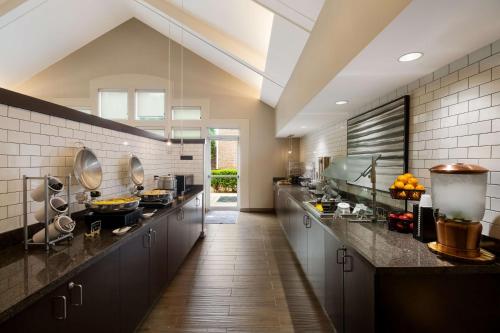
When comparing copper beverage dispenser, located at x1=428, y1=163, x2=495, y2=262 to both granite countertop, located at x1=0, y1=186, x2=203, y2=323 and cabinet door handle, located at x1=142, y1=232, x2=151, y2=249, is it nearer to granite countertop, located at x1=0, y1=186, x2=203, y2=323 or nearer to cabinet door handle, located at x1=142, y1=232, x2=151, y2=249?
granite countertop, located at x1=0, y1=186, x2=203, y2=323

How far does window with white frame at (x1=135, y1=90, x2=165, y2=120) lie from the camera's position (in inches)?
277

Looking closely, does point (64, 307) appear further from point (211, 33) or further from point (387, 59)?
point (211, 33)

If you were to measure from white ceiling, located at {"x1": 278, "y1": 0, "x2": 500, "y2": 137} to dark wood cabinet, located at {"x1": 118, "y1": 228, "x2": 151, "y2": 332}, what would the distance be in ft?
6.51

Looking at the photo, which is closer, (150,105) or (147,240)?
(147,240)

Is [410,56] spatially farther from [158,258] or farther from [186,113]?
[186,113]

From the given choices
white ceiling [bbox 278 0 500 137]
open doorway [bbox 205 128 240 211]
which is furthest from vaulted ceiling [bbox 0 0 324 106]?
open doorway [bbox 205 128 240 211]

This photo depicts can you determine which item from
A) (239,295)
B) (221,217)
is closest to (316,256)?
(239,295)

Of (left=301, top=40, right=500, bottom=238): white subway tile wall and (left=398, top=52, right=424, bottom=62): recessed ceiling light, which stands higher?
(left=398, top=52, right=424, bottom=62): recessed ceiling light

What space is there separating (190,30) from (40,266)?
17.0ft

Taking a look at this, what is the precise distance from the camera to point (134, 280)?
1878mm

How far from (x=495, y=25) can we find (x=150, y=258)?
2.66 m

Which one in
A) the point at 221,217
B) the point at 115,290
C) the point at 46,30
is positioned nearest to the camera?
the point at 115,290

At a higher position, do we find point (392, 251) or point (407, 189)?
point (407, 189)

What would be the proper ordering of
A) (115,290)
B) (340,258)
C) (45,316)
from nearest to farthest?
(45,316), (115,290), (340,258)
